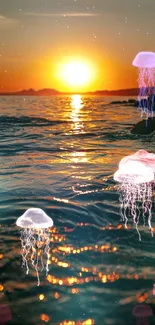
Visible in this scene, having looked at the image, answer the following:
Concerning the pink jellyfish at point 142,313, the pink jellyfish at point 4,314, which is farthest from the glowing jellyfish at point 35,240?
the pink jellyfish at point 142,313

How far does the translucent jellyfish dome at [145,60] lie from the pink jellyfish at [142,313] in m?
16.7

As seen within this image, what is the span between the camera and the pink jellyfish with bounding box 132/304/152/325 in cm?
634

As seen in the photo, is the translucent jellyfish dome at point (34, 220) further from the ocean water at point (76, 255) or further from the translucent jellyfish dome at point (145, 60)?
the translucent jellyfish dome at point (145, 60)

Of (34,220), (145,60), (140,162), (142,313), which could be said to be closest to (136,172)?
(140,162)

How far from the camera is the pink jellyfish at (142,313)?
6340 mm

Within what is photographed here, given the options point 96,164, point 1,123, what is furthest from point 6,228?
point 1,123

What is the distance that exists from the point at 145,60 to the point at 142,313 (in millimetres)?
17227

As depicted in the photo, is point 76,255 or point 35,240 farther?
point 35,240

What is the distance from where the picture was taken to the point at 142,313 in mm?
6512

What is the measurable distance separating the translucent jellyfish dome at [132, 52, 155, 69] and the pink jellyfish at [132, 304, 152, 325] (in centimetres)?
1675

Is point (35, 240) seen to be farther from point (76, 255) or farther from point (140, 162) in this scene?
point (140, 162)

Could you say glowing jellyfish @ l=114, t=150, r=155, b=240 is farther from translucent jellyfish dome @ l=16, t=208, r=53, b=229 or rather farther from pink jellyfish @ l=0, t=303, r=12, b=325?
pink jellyfish @ l=0, t=303, r=12, b=325

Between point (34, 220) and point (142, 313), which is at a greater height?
point (34, 220)

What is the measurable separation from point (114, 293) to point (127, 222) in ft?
11.4
